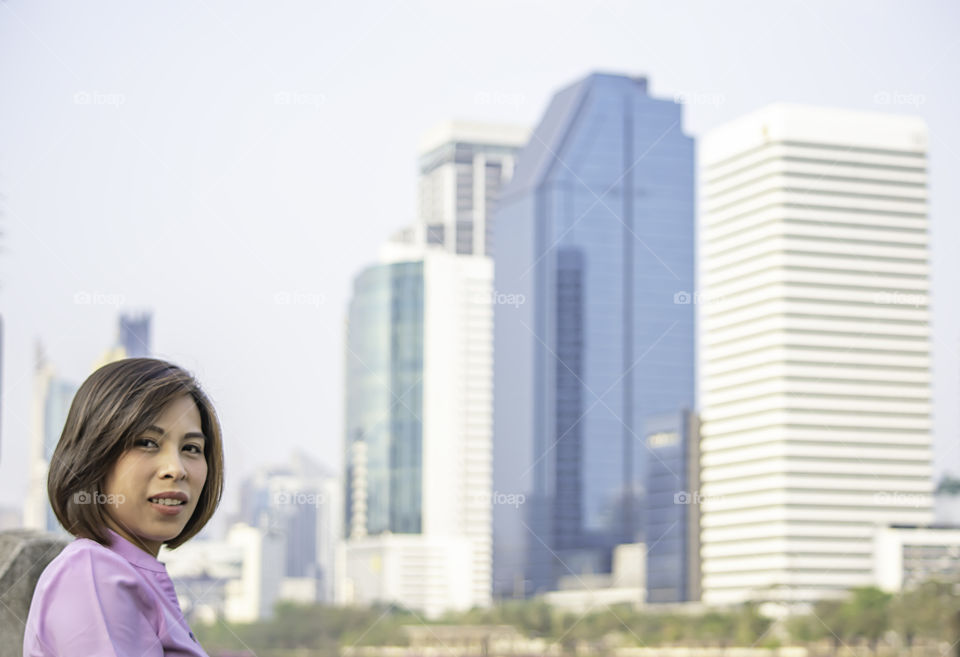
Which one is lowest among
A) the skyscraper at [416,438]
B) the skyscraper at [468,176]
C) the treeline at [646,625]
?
the treeline at [646,625]

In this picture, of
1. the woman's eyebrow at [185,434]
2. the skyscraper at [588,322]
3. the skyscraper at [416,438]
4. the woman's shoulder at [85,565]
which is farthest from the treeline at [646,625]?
the woman's shoulder at [85,565]

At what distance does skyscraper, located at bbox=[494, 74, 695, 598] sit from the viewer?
7706 cm

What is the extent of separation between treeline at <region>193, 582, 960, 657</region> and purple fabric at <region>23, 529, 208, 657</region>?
4832cm

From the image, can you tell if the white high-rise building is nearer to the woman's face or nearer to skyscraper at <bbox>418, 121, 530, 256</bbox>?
skyscraper at <bbox>418, 121, 530, 256</bbox>

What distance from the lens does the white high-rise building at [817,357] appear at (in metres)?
68.8

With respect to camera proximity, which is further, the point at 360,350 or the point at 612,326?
the point at 360,350

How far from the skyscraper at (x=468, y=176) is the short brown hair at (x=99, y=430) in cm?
10343

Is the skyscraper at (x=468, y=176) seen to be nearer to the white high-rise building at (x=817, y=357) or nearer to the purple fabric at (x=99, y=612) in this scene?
the white high-rise building at (x=817, y=357)

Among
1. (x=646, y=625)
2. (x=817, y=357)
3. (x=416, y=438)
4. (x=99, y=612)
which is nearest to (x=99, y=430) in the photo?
(x=99, y=612)

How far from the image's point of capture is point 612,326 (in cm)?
8238

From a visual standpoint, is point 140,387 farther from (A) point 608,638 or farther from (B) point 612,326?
(B) point 612,326

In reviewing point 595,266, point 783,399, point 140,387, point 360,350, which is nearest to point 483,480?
point 360,350

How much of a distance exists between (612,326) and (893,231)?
18.9 metres

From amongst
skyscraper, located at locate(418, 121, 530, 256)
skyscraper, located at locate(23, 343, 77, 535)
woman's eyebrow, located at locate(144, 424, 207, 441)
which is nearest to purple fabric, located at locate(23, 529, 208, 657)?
woman's eyebrow, located at locate(144, 424, 207, 441)
